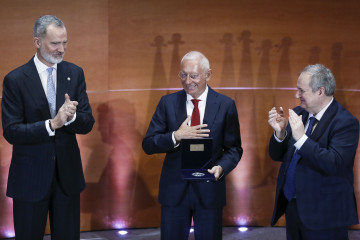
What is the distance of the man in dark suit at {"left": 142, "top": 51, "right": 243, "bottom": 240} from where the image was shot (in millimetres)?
3100

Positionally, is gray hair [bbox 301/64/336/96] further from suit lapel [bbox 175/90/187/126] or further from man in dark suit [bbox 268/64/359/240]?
suit lapel [bbox 175/90/187/126]

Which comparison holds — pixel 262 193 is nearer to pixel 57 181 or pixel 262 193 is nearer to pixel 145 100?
pixel 145 100

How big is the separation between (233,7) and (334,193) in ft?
7.99

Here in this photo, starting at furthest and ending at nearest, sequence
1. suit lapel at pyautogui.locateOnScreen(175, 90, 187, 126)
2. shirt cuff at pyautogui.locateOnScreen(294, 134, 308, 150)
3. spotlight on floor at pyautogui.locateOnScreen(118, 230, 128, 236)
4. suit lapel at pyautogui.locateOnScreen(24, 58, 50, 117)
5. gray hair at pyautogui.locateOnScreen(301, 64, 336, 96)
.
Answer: spotlight on floor at pyautogui.locateOnScreen(118, 230, 128, 236)
suit lapel at pyautogui.locateOnScreen(175, 90, 187, 126)
suit lapel at pyautogui.locateOnScreen(24, 58, 50, 117)
gray hair at pyautogui.locateOnScreen(301, 64, 336, 96)
shirt cuff at pyautogui.locateOnScreen(294, 134, 308, 150)

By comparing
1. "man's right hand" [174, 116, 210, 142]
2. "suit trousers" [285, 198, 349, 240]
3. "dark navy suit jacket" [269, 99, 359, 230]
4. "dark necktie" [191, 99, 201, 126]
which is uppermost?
"dark necktie" [191, 99, 201, 126]

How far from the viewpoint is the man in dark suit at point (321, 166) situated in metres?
2.83

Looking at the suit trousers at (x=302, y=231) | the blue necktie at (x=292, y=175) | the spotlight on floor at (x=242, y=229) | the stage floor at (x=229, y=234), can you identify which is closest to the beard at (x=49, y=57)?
the blue necktie at (x=292, y=175)

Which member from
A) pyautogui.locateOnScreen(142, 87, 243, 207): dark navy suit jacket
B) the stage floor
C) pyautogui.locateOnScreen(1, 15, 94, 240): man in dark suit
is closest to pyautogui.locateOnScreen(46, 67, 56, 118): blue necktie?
pyautogui.locateOnScreen(1, 15, 94, 240): man in dark suit

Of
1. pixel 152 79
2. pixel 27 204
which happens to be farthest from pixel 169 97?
pixel 152 79

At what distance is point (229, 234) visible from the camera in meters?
4.75

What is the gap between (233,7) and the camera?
4.73 m

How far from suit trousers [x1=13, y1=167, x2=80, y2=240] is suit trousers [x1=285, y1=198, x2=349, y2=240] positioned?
4.68 feet

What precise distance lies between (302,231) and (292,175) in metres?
0.35

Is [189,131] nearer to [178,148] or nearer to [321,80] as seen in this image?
[178,148]
